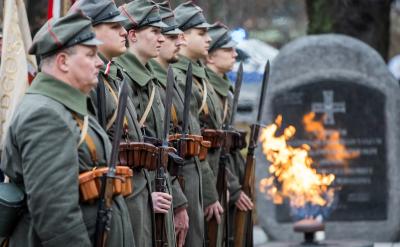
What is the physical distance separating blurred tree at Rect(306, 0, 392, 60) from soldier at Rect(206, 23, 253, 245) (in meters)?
6.74

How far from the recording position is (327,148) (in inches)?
620

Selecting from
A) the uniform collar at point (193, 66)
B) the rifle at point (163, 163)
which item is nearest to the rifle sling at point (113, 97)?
the rifle at point (163, 163)

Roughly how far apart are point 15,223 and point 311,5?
40.5ft

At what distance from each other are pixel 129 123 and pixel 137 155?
0.20 metres

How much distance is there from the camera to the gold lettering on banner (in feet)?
29.3

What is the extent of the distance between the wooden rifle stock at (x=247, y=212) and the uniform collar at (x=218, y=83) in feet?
1.25

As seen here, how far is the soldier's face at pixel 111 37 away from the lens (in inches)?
293

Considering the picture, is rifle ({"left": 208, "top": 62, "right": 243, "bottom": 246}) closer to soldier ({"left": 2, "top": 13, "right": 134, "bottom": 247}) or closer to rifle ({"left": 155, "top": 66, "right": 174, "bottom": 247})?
rifle ({"left": 155, "top": 66, "right": 174, "bottom": 247})

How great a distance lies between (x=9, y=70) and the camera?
9.01m

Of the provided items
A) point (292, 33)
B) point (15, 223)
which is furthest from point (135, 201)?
point (292, 33)

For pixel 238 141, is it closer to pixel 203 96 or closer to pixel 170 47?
pixel 203 96

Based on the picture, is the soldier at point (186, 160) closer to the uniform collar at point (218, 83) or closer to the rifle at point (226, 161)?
the rifle at point (226, 161)

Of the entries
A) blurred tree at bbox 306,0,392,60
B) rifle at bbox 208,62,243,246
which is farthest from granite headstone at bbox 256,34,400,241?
Result: rifle at bbox 208,62,243,246

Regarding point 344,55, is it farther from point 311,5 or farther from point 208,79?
point 208,79
